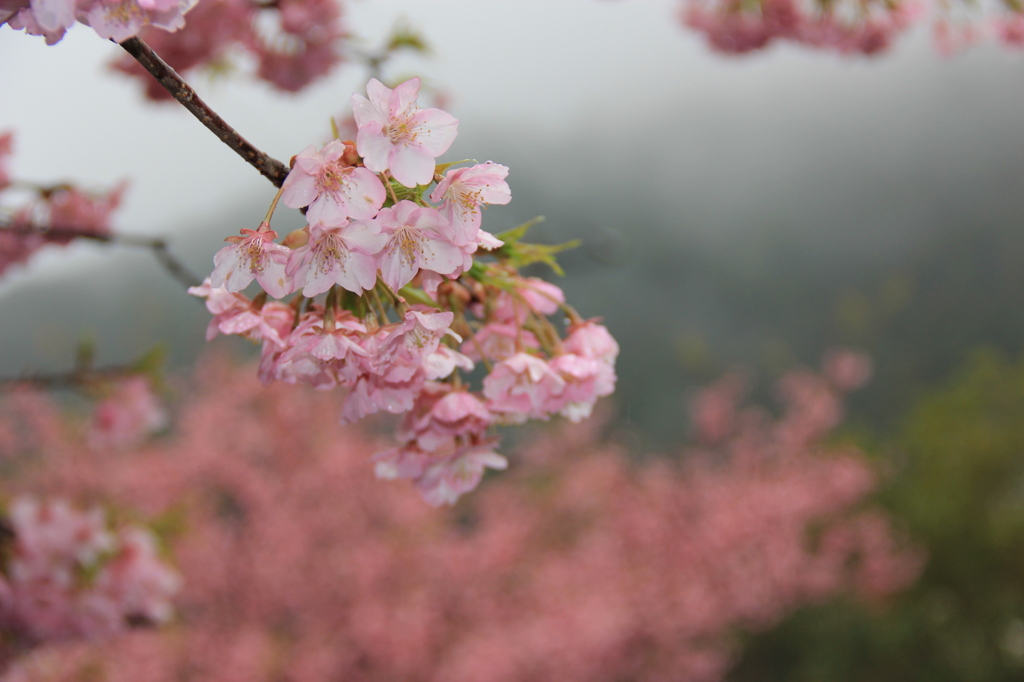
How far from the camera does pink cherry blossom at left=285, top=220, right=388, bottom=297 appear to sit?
1.54 ft

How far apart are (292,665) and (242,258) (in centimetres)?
529

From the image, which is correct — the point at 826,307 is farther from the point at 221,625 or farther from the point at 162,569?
the point at 162,569

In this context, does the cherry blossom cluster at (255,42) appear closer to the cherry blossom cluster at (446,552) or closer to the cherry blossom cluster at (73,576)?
the cherry blossom cluster at (73,576)

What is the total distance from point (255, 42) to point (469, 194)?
203 centimetres

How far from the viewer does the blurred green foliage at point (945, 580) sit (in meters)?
6.90

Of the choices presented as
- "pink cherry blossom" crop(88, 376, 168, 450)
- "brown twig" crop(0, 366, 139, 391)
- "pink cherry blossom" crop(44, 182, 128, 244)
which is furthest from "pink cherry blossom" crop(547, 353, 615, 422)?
"pink cherry blossom" crop(88, 376, 168, 450)

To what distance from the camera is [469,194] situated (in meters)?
0.50

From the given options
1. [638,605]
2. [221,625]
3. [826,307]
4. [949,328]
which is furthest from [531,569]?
[949,328]

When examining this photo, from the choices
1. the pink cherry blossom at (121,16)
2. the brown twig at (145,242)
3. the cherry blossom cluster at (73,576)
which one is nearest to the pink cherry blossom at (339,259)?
the pink cherry blossom at (121,16)

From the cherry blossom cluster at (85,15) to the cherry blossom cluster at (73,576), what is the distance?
4.72 feet

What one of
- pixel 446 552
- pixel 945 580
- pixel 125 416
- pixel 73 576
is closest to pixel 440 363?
pixel 73 576

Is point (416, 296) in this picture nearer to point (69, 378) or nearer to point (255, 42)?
point (69, 378)

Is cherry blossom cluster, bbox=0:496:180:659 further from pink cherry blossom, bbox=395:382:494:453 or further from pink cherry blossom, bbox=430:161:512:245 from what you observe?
pink cherry blossom, bbox=430:161:512:245

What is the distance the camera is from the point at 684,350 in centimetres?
1137
